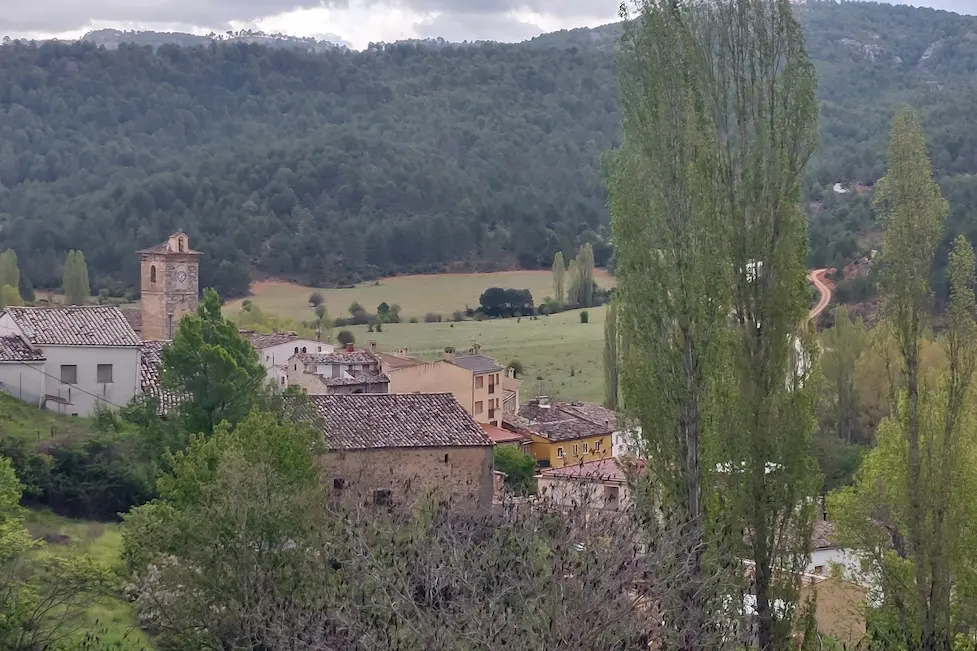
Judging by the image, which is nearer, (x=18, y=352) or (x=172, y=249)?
(x=18, y=352)

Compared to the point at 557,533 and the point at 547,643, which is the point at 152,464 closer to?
the point at 557,533

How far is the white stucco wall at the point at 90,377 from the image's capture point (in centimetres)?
2781

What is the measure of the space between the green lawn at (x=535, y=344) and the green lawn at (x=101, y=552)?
27126mm

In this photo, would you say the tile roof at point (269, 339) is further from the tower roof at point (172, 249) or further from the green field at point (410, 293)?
the green field at point (410, 293)

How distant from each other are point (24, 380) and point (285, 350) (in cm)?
1454

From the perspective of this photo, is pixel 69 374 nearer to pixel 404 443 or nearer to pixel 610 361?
pixel 404 443

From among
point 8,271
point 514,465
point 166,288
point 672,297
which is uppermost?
point 672,297

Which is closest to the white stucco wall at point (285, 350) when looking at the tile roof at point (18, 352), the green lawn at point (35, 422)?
the tile roof at point (18, 352)

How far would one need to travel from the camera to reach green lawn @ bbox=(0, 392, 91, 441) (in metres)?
24.6

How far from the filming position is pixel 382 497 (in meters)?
21.9

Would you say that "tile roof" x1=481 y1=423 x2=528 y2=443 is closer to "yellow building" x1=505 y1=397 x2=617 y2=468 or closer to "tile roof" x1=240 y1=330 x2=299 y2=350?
"yellow building" x1=505 y1=397 x2=617 y2=468

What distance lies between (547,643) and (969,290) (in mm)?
8022

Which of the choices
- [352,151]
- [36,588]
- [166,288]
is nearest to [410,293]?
[352,151]

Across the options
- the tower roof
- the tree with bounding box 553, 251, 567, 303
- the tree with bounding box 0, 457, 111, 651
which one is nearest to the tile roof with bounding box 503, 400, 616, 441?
the tower roof
